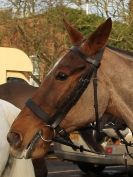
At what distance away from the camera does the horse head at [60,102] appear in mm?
3738

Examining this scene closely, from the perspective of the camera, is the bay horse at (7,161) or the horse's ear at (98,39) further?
the bay horse at (7,161)

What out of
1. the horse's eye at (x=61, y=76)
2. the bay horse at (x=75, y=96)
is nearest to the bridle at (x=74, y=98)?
the bay horse at (x=75, y=96)

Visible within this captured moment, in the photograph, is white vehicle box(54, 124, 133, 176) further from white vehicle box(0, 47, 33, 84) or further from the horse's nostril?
the horse's nostril

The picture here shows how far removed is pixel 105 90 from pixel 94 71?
0.17 meters

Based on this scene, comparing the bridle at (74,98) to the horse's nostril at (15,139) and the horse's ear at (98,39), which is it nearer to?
the horse's ear at (98,39)

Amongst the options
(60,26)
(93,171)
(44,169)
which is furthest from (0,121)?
(60,26)

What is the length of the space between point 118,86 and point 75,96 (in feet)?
1.16

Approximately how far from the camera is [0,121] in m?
4.56

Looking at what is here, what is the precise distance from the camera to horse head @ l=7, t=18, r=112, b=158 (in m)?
3.74

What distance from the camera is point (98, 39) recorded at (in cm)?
379

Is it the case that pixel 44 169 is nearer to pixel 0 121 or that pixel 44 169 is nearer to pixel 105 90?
pixel 0 121

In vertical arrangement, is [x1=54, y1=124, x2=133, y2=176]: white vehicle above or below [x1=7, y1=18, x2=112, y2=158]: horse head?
below

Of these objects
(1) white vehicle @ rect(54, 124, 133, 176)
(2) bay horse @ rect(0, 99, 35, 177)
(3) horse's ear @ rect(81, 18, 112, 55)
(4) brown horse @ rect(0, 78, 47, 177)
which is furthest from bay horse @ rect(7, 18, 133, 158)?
(1) white vehicle @ rect(54, 124, 133, 176)

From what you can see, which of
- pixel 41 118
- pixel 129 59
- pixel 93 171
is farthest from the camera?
pixel 93 171
